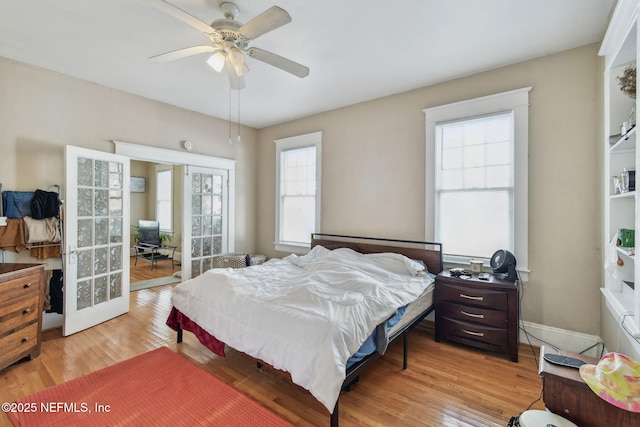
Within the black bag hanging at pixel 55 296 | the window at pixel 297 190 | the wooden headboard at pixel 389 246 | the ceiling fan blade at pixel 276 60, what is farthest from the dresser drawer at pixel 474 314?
the black bag hanging at pixel 55 296

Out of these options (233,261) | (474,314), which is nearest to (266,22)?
(474,314)

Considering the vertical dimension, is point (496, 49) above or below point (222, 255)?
above

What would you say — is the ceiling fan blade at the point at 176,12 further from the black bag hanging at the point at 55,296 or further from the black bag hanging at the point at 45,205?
the black bag hanging at the point at 55,296

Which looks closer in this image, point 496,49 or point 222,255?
point 496,49

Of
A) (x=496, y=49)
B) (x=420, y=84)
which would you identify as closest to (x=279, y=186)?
(x=420, y=84)

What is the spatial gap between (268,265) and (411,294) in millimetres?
1622

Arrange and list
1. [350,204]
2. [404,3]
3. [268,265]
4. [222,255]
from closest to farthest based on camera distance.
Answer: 1. [404,3]
2. [268,265]
3. [350,204]
4. [222,255]

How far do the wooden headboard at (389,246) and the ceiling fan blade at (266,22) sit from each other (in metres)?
2.67

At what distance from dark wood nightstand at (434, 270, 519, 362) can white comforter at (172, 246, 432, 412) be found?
298 millimetres

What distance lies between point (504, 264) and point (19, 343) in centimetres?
437

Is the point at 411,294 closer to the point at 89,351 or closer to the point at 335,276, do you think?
the point at 335,276

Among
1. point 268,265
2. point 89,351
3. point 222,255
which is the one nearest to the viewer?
point 89,351

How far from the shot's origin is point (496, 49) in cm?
270

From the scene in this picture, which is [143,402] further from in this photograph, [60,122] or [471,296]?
[60,122]
